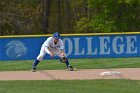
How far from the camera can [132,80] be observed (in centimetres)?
1421

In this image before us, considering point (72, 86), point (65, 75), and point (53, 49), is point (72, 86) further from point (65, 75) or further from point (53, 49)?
point (53, 49)

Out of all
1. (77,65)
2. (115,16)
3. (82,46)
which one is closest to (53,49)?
(77,65)

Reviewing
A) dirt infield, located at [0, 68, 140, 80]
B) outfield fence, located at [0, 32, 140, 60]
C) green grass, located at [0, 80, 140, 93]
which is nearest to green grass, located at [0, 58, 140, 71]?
dirt infield, located at [0, 68, 140, 80]

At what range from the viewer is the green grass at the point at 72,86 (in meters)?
12.1

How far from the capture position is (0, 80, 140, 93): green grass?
12.1m

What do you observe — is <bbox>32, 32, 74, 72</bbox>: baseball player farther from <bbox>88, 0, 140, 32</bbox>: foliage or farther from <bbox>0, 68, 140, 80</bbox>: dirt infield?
<bbox>88, 0, 140, 32</bbox>: foliage

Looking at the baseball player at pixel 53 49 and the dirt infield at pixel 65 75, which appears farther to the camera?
the baseball player at pixel 53 49

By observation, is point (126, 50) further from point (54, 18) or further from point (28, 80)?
point (54, 18)

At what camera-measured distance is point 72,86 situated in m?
→ 13.0

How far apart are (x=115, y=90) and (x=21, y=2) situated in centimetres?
4484

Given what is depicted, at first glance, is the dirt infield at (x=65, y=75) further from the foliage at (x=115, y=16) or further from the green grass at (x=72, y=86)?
the foliage at (x=115, y=16)

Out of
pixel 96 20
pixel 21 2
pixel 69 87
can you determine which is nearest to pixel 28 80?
pixel 69 87

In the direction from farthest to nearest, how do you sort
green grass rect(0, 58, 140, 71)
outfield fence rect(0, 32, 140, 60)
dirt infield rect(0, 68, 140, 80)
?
outfield fence rect(0, 32, 140, 60), green grass rect(0, 58, 140, 71), dirt infield rect(0, 68, 140, 80)

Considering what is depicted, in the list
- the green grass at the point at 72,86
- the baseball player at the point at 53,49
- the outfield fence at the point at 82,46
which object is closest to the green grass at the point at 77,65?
the baseball player at the point at 53,49
